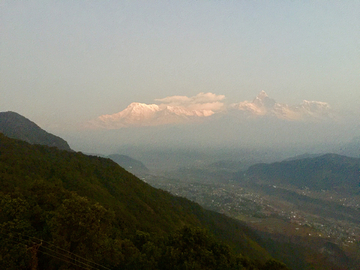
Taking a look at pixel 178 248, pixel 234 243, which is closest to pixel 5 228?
pixel 178 248

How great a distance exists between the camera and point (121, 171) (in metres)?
138

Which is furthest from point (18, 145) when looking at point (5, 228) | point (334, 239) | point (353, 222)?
point (353, 222)

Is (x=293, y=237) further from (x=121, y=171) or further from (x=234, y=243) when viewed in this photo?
(x=121, y=171)

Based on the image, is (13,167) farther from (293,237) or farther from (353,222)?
(353,222)

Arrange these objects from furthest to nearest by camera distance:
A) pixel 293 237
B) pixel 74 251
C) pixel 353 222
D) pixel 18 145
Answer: pixel 353 222, pixel 293 237, pixel 18 145, pixel 74 251

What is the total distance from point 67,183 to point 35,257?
77.0 meters

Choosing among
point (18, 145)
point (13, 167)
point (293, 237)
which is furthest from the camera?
point (293, 237)

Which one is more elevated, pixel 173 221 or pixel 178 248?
pixel 178 248

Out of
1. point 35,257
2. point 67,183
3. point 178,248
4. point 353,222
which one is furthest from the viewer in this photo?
point 353,222

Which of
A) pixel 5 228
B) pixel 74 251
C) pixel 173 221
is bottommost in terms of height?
pixel 173 221

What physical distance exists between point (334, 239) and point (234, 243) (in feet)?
313

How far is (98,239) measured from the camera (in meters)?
25.4

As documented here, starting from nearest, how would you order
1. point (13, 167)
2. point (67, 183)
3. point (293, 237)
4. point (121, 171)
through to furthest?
point (13, 167)
point (67, 183)
point (121, 171)
point (293, 237)

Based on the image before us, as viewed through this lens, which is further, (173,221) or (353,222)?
(353,222)
